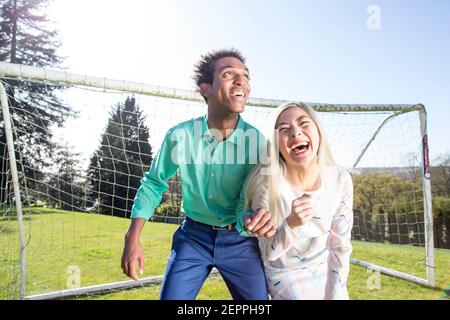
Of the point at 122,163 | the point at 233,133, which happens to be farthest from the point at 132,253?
the point at 122,163

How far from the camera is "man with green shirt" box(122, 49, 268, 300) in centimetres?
127

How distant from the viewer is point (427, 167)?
3162mm

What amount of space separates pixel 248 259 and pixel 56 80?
5.09 ft

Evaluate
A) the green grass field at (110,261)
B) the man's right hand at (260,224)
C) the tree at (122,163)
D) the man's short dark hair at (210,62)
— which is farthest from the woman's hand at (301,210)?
the tree at (122,163)

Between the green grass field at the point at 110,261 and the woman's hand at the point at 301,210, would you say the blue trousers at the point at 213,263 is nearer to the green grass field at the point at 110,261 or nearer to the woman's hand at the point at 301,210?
the woman's hand at the point at 301,210

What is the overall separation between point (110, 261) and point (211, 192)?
3712 millimetres

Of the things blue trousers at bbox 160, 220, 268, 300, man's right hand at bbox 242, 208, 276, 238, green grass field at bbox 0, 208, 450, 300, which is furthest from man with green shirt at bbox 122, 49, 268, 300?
green grass field at bbox 0, 208, 450, 300

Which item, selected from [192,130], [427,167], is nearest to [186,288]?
[192,130]

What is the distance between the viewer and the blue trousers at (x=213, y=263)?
1.25 meters

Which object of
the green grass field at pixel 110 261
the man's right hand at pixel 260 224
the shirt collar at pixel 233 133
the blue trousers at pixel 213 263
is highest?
the shirt collar at pixel 233 133

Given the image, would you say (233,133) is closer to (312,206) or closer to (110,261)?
(312,206)

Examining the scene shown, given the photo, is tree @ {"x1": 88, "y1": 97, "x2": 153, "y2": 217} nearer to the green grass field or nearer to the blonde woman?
the green grass field

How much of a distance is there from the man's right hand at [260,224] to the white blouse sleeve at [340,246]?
13.5 inches

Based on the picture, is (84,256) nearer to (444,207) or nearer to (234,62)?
(234,62)
